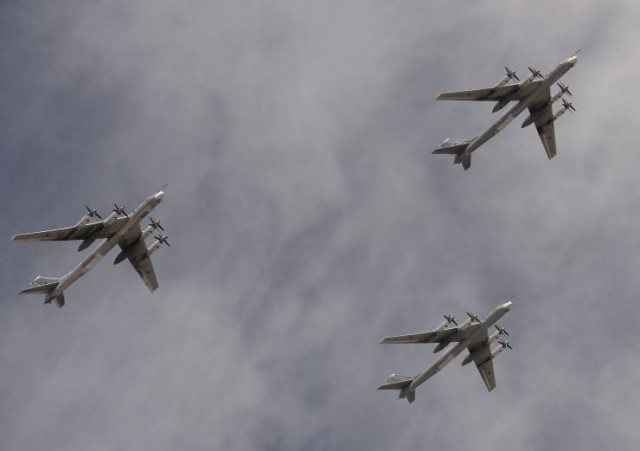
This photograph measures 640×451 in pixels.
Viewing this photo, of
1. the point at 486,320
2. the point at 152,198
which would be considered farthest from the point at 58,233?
the point at 486,320

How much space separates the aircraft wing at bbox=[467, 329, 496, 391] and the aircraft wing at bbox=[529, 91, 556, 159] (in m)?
28.7

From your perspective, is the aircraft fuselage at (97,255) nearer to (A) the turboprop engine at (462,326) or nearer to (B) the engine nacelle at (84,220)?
(B) the engine nacelle at (84,220)

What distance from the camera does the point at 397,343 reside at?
157 meters

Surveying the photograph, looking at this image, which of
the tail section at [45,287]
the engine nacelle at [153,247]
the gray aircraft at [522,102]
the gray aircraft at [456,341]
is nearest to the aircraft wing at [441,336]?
the gray aircraft at [456,341]

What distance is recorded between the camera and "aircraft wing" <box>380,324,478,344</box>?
15775 centimetres

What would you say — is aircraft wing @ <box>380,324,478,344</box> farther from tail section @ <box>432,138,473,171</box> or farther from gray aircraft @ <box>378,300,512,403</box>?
tail section @ <box>432,138,473,171</box>

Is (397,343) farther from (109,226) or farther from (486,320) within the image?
(109,226)

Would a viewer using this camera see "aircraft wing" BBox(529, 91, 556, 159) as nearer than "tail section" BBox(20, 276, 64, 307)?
No

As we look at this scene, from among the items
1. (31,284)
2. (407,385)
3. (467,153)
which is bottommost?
(407,385)

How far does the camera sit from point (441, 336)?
159 m

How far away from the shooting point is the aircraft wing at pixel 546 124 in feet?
528

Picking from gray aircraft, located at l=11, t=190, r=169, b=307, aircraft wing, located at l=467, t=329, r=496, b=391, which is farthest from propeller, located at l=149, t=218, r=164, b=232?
aircraft wing, located at l=467, t=329, r=496, b=391

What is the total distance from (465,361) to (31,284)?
62673mm

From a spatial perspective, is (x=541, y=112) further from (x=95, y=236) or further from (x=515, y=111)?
(x=95, y=236)
